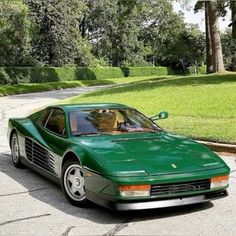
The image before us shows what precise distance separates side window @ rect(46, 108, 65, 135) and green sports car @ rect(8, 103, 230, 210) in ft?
0.06

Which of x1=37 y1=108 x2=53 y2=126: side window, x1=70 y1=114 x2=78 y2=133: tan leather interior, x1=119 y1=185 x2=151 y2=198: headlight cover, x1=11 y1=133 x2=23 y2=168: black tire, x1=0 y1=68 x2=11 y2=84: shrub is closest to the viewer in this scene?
x1=119 y1=185 x2=151 y2=198: headlight cover

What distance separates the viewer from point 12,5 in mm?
32094

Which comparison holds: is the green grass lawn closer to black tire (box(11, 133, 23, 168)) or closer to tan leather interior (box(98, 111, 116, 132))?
tan leather interior (box(98, 111, 116, 132))

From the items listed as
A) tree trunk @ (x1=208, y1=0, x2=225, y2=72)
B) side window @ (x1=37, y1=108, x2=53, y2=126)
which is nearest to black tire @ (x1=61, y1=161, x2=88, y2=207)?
side window @ (x1=37, y1=108, x2=53, y2=126)

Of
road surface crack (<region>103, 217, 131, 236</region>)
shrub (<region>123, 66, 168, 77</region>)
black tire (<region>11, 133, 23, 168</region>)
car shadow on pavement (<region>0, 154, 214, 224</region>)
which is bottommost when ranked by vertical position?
shrub (<region>123, 66, 168, 77</region>)

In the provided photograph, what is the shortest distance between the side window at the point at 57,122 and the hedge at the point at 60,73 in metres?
32.9

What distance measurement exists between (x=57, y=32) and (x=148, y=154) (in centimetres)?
4724

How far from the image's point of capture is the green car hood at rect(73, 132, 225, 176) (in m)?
4.92

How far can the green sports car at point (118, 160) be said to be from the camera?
188 inches

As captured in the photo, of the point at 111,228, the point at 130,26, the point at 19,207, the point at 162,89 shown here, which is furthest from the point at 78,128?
the point at 130,26

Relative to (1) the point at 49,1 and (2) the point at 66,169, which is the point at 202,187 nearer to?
(2) the point at 66,169

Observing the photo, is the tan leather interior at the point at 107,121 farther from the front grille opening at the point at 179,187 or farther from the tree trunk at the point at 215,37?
the tree trunk at the point at 215,37

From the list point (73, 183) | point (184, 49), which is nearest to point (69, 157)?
point (73, 183)

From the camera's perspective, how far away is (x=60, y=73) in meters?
47.0
